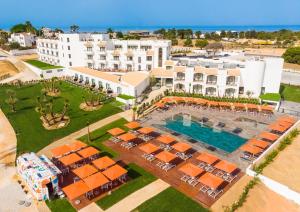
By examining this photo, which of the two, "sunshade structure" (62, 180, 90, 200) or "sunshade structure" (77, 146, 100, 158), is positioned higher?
"sunshade structure" (77, 146, 100, 158)

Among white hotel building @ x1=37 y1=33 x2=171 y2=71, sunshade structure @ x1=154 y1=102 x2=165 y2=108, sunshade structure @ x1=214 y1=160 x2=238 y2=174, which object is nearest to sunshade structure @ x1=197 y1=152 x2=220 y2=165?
sunshade structure @ x1=214 y1=160 x2=238 y2=174

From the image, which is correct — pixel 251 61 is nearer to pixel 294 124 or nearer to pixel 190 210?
pixel 294 124

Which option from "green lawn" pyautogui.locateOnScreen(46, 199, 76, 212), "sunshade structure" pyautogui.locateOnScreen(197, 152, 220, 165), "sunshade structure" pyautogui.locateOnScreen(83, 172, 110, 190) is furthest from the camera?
"sunshade structure" pyautogui.locateOnScreen(197, 152, 220, 165)

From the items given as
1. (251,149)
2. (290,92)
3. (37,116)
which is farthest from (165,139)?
(290,92)

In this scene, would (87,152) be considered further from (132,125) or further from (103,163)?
(132,125)

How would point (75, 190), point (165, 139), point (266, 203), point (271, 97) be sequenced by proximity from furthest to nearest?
point (271, 97) < point (165, 139) < point (75, 190) < point (266, 203)

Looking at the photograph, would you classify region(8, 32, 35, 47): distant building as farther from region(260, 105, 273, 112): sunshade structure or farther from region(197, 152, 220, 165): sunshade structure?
region(197, 152, 220, 165): sunshade structure

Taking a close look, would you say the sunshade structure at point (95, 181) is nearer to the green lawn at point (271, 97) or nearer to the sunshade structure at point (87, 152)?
the sunshade structure at point (87, 152)

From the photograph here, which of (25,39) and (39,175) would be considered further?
(25,39)
